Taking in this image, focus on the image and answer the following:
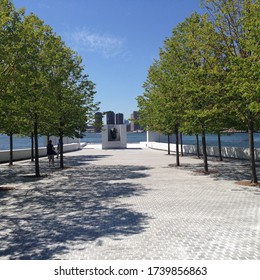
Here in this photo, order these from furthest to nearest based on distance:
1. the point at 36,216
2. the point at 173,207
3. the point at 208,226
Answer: the point at 173,207, the point at 36,216, the point at 208,226

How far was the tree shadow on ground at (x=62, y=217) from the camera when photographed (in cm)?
729

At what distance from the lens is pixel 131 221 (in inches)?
355

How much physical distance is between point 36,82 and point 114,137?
40513mm

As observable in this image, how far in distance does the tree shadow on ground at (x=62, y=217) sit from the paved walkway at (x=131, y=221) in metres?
0.02

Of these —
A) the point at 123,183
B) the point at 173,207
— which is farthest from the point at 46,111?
the point at 173,207

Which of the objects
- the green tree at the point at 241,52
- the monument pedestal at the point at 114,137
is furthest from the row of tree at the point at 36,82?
the monument pedestal at the point at 114,137

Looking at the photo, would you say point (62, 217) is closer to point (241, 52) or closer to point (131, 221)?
point (131, 221)

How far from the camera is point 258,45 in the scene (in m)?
12.3

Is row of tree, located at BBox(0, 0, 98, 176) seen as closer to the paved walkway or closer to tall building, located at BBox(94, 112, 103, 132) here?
tall building, located at BBox(94, 112, 103, 132)

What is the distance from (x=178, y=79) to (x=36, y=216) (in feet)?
39.1

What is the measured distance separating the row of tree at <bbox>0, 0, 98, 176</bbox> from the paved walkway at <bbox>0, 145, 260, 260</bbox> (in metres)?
4.25

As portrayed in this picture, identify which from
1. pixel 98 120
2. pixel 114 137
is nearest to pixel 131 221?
pixel 98 120
